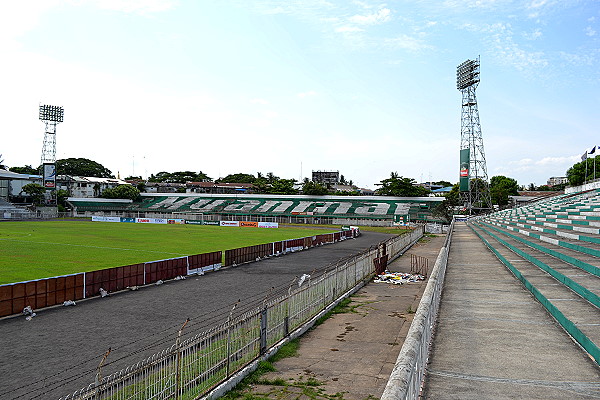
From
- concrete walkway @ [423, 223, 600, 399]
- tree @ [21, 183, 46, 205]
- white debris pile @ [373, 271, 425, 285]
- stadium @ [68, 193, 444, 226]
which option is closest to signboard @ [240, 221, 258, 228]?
stadium @ [68, 193, 444, 226]

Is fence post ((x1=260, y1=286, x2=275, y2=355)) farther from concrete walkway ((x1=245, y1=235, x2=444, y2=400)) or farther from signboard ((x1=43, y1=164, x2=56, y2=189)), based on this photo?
signboard ((x1=43, y1=164, x2=56, y2=189))

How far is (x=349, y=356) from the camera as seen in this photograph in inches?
538

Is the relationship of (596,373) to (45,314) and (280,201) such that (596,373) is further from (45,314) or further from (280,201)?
(280,201)

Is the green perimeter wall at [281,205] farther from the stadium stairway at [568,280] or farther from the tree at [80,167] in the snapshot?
the stadium stairway at [568,280]

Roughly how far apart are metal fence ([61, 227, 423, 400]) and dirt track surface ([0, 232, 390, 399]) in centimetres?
86

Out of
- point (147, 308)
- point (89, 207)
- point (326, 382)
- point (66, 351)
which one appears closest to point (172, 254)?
point (147, 308)

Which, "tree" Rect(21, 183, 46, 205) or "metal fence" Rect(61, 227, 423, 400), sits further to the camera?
"tree" Rect(21, 183, 46, 205)

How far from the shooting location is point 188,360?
33.3ft

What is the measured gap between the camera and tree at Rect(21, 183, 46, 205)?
117 m

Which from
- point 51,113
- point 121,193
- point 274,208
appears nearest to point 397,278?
point 274,208

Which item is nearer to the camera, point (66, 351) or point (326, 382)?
point (326, 382)

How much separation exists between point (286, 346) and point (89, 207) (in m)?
122

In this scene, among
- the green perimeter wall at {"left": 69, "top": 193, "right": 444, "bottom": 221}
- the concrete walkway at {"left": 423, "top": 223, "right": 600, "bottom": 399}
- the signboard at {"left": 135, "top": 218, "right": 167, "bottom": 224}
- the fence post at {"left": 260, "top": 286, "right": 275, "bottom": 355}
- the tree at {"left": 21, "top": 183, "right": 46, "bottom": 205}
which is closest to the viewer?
the concrete walkway at {"left": 423, "top": 223, "right": 600, "bottom": 399}

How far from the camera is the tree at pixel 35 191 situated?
383 ft
